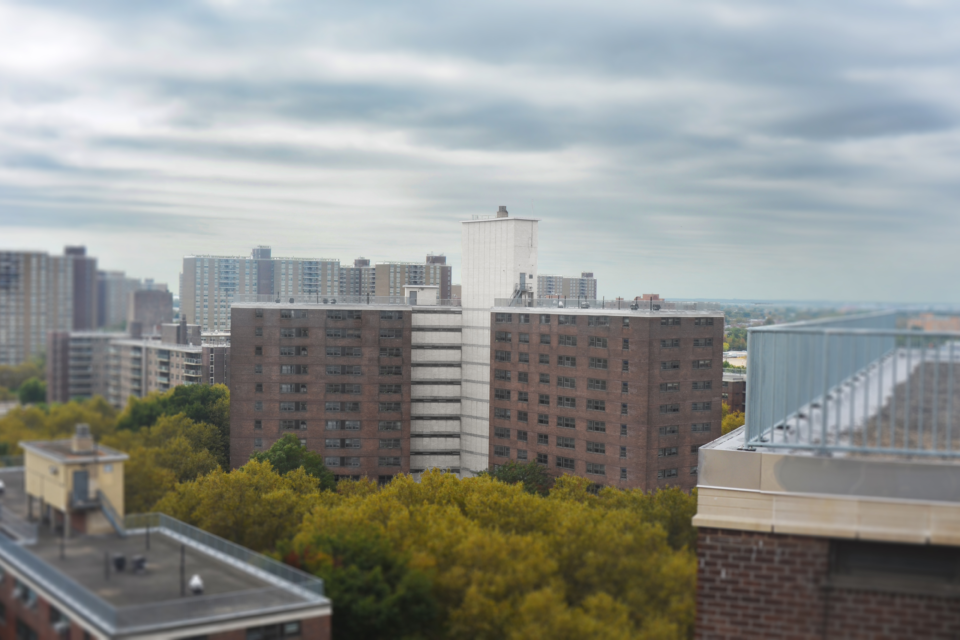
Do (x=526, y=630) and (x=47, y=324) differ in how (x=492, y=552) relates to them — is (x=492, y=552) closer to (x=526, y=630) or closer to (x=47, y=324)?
(x=526, y=630)

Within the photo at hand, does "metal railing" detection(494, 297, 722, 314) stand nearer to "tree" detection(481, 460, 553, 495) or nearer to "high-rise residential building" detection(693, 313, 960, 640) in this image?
"tree" detection(481, 460, 553, 495)

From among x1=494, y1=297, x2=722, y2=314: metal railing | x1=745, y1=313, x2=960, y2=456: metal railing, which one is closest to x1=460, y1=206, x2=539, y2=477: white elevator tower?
x1=494, y1=297, x2=722, y2=314: metal railing

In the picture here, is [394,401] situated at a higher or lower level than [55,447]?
lower

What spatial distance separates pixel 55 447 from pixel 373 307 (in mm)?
60404

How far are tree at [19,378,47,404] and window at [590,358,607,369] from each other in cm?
5826

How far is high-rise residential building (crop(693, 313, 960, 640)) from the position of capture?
17891 millimetres

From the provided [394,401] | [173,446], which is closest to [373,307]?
[394,401]

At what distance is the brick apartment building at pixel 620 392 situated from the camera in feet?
250

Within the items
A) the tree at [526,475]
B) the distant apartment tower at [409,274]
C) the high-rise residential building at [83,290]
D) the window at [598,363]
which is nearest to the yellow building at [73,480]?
the high-rise residential building at [83,290]

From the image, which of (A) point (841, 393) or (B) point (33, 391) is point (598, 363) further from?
(B) point (33, 391)

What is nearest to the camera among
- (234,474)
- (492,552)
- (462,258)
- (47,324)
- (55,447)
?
(55,447)

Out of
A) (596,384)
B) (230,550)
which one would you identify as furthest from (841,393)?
(596,384)

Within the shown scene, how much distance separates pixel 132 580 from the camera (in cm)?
2527

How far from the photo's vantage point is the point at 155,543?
27531mm
